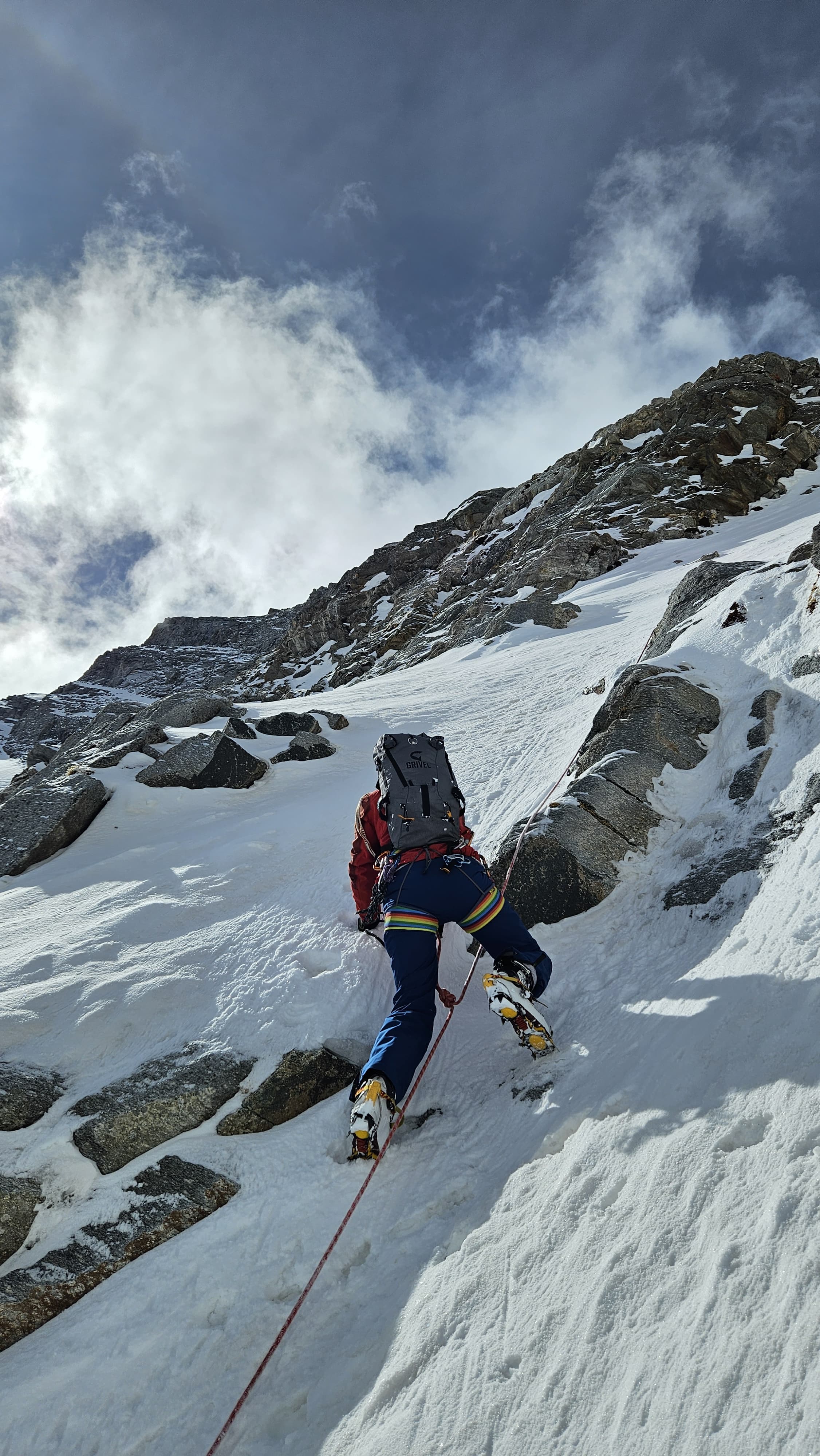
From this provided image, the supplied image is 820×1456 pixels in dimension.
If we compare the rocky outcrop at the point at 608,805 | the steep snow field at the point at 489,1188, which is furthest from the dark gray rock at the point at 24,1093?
the rocky outcrop at the point at 608,805

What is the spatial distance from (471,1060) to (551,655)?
505 inches

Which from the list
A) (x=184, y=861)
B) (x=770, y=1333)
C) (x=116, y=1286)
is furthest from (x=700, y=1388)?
(x=184, y=861)

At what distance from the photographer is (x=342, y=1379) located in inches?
96.7

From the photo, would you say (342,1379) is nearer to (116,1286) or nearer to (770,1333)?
(116,1286)

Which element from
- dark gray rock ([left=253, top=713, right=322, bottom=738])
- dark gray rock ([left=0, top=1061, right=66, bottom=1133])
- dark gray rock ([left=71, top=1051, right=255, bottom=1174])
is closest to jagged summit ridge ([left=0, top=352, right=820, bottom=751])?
dark gray rock ([left=253, top=713, right=322, bottom=738])

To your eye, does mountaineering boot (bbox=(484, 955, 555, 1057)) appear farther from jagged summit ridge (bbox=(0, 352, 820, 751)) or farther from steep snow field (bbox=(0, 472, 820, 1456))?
jagged summit ridge (bbox=(0, 352, 820, 751))

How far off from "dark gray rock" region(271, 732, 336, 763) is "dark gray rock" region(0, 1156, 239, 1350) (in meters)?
8.40

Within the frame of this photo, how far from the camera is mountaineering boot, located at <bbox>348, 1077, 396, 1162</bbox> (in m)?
3.39

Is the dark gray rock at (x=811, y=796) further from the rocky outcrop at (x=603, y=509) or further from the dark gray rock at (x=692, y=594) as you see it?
the rocky outcrop at (x=603, y=509)

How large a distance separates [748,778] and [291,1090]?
418 centimetres

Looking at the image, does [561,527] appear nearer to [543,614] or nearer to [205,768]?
[543,614]

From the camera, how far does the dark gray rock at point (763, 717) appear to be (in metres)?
5.60

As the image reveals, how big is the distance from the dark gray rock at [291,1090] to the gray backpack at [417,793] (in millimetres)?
1490

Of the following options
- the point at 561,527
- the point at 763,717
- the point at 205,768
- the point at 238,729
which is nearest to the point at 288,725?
the point at 238,729
